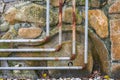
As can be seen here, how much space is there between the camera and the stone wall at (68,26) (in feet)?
10.5

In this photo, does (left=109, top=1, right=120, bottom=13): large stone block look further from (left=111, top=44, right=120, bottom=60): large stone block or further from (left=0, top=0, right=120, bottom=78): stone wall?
(left=111, top=44, right=120, bottom=60): large stone block

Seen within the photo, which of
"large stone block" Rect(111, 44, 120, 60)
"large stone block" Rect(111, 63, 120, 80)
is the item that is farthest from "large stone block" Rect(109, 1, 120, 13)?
"large stone block" Rect(111, 63, 120, 80)

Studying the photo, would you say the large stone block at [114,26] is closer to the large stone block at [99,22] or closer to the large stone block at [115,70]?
the large stone block at [99,22]

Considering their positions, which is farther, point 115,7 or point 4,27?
point 4,27

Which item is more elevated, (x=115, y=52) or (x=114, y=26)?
(x=114, y=26)

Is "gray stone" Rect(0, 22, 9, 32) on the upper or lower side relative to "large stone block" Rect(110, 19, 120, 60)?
upper

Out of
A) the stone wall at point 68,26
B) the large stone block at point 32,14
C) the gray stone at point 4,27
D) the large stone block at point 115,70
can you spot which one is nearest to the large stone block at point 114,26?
the stone wall at point 68,26

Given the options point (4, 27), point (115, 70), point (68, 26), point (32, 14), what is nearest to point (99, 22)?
point (68, 26)

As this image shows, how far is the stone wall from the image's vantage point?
3.19 meters

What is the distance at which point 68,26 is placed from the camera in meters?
3.21

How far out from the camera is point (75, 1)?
3.20 metres

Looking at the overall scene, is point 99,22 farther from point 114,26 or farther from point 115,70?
point 115,70

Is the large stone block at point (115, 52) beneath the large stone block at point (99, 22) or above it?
beneath

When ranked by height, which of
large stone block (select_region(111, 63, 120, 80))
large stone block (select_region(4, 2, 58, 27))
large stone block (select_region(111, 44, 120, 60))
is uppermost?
large stone block (select_region(4, 2, 58, 27))
